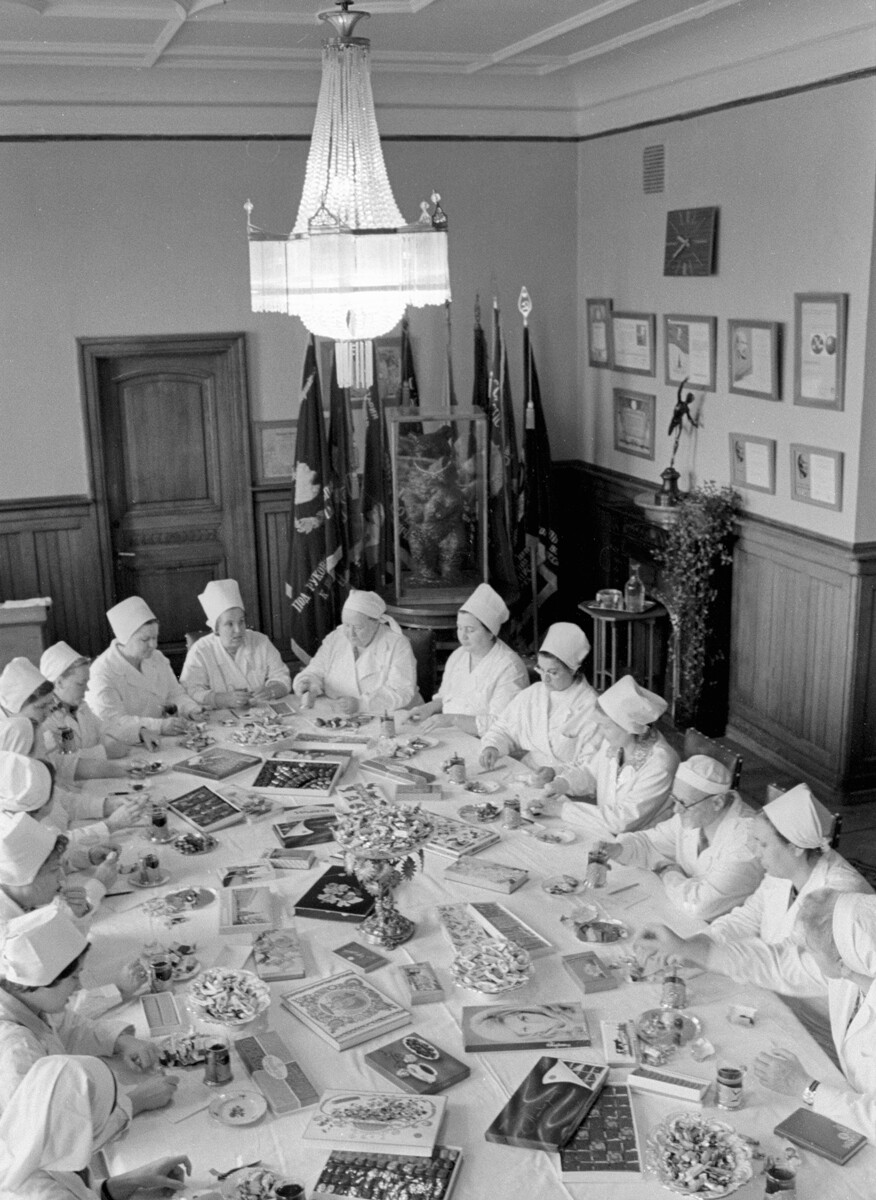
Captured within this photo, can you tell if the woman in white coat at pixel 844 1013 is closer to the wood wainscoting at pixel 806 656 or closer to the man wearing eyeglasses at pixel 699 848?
the man wearing eyeglasses at pixel 699 848

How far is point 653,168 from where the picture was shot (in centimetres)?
824

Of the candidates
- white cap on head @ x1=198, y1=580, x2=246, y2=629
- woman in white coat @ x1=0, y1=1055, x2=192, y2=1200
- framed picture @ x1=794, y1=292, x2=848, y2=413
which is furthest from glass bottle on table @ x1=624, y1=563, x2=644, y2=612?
woman in white coat @ x1=0, y1=1055, x2=192, y2=1200

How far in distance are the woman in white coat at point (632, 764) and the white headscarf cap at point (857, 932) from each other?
55.8 inches

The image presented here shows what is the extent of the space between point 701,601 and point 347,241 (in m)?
4.06

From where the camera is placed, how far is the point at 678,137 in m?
7.95

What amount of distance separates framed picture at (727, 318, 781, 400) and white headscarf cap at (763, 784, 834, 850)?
12.0 feet

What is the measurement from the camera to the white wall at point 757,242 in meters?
6.45

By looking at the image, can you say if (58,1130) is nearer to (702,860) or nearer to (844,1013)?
(844,1013)

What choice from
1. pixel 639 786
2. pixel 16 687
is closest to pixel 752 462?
pixel 639 786

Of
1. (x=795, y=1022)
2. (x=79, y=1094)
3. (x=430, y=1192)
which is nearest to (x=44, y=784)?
(x=79, y=1094)

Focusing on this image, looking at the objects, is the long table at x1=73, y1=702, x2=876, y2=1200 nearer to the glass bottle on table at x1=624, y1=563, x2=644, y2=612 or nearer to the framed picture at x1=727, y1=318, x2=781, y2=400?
the glass bottle on table at x1=624, y1=563, x2=644, y2=612

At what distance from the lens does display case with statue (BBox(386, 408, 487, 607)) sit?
8.16 metres

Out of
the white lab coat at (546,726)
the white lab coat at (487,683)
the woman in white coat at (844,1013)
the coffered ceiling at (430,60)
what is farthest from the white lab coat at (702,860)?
the coffered ceiling at (430,60)

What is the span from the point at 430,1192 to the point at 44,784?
2.19 m
